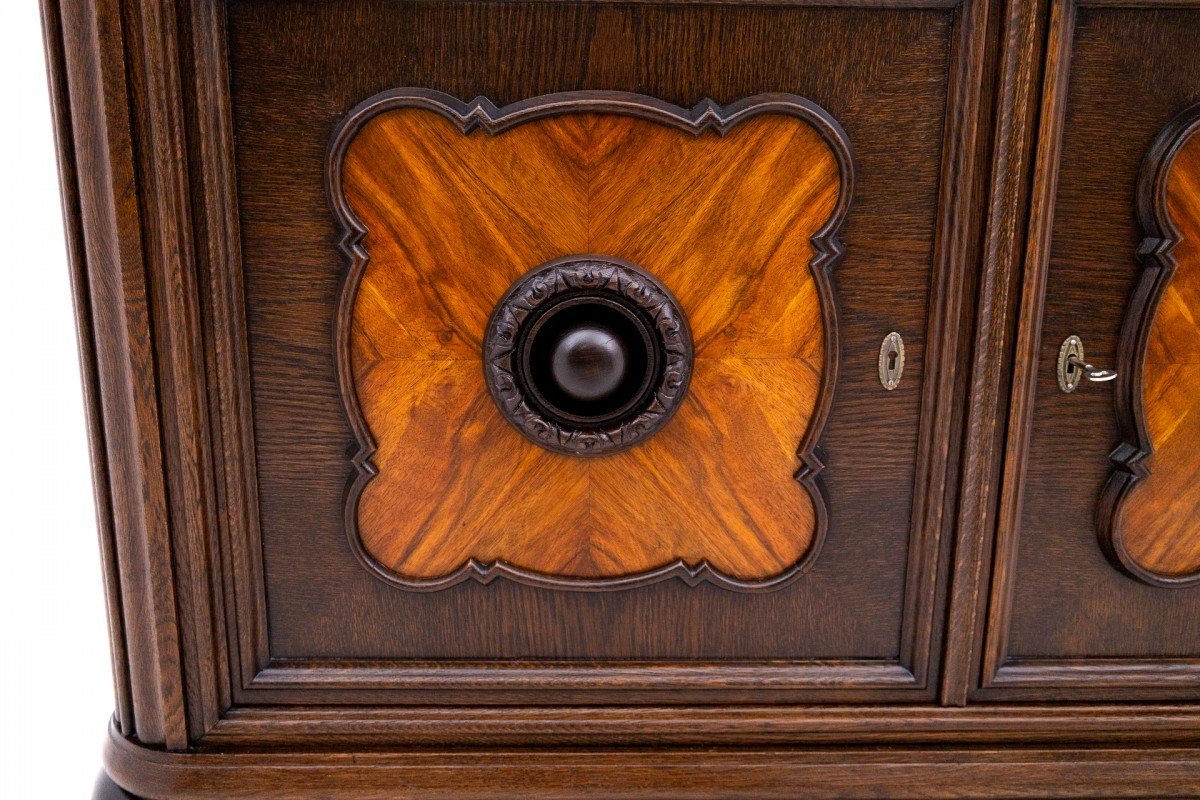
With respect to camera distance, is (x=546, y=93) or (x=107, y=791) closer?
(x=546, y=93)

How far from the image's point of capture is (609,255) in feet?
2.21

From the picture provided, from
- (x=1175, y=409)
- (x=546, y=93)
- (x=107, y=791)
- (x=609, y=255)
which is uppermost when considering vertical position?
(x=546, y=93)

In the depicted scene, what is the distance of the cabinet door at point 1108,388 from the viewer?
646 mm

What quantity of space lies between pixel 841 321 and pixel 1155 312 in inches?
8.8

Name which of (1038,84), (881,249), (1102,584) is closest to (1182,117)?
(1038,84)

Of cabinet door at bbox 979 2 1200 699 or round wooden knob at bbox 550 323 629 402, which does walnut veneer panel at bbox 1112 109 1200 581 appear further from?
round wooden knob at bbox 550 323 629 402

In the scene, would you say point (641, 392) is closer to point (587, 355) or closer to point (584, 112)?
point (587, 355)

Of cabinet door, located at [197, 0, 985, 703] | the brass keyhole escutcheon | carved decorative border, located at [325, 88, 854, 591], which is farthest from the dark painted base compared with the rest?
the brass keyhole escutcheon

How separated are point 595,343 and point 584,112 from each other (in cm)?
16

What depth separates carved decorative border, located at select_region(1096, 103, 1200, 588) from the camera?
66 cm

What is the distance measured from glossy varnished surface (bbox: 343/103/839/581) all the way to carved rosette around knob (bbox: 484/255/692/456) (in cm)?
1

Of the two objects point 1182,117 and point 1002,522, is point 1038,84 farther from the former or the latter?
point 1002,522

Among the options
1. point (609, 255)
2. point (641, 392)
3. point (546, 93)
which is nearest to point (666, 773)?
point (641, 392)

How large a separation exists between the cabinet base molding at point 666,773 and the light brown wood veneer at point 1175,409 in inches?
6.5
